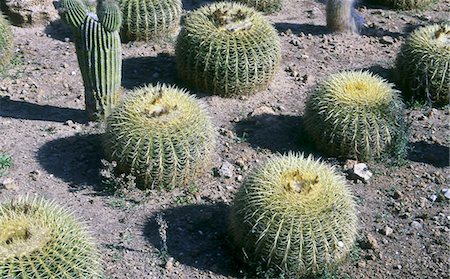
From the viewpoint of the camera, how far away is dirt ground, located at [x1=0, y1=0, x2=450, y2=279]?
6371mm

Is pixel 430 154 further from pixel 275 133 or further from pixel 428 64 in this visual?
pixel 275 133

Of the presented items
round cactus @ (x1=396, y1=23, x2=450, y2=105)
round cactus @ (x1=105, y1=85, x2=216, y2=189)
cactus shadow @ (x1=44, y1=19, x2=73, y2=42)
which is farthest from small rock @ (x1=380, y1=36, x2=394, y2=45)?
cactus shadow @ (x1=44, y1=19, x2=73, y2=42)

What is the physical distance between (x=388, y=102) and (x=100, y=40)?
119 inches

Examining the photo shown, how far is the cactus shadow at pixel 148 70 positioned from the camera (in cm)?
924

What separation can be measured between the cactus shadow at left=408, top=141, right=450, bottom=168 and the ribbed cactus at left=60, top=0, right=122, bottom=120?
328cm

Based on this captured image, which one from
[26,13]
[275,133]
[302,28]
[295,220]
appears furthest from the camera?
[302,28]

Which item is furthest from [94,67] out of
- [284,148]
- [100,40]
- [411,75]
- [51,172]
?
[411,75]

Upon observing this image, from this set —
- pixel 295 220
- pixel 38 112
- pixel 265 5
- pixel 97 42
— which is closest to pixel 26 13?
pixel 38 112

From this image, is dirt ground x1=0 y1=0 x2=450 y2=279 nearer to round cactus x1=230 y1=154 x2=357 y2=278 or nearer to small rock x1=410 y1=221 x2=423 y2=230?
small rock x1=410 y1=221 x2=423 y2=230

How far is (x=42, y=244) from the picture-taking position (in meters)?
5.18

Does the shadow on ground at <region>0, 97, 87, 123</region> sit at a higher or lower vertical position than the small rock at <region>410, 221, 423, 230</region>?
lower

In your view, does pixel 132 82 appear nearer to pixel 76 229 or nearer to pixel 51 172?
pixel 51 172

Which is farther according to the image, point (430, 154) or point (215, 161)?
point (430, 154)

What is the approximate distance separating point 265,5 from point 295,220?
230 inches
